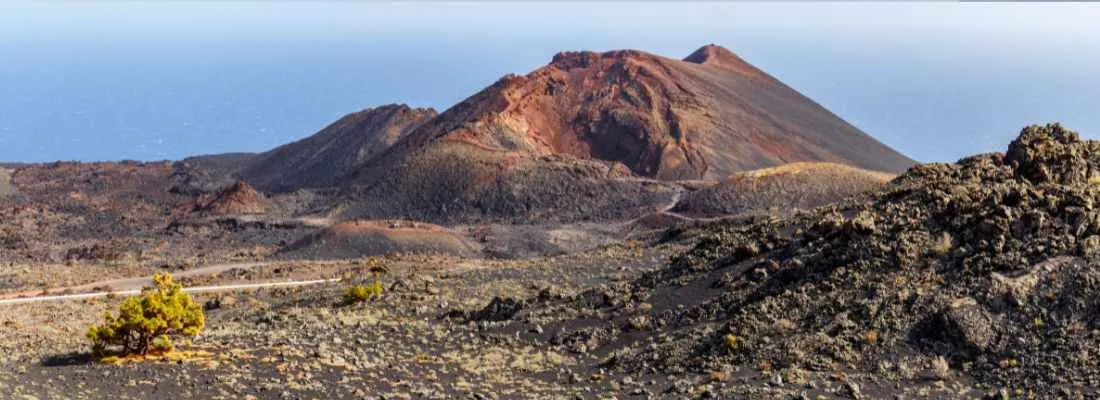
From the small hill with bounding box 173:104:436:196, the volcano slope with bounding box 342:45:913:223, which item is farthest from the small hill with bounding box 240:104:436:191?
the volcano slope with bounding box 342:45:913:223

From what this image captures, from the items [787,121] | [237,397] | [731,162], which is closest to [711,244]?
[237,397]

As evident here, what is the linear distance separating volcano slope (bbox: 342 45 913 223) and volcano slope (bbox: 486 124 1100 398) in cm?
3326

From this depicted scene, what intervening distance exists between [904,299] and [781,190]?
3559 cm

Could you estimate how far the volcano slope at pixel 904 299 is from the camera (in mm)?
14844

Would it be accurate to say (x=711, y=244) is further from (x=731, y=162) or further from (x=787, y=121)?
(x=787, y=121)

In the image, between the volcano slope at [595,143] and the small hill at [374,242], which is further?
the volcano slope at [595,143]

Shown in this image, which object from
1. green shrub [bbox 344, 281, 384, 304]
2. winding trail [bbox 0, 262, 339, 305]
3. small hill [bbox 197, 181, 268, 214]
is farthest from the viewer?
small hill [bbox 197, 181, 268, 214]

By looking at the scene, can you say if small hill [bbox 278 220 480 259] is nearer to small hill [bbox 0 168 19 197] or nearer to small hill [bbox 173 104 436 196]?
small hill [bbox 173 104 436 196]

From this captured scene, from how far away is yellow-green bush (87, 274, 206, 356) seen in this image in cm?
1616

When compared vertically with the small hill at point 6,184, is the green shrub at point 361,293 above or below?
below

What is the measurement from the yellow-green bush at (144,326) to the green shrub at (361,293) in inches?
326

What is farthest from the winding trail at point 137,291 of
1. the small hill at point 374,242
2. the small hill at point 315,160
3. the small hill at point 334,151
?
the small hill at point 334,151

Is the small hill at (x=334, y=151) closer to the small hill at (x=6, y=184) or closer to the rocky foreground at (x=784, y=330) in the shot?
the small hill at (x=6, y=184)

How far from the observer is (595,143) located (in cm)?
6594
